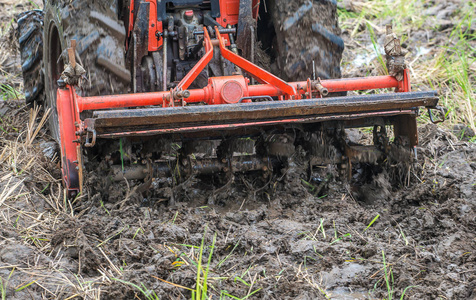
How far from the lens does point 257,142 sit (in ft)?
12.5

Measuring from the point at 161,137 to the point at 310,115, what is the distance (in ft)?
2.63

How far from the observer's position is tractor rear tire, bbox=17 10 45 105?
15.8 feet

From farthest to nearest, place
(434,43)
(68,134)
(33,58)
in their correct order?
(434,43)
(33,58)
(68,134)

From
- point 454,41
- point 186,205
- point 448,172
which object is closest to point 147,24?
point 186,205

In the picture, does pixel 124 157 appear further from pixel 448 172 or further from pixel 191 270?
pixel 448 172

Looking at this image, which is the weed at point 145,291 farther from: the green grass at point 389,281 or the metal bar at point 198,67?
the metal bar at point 198,67

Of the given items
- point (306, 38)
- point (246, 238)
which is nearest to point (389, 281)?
point (246, 238)

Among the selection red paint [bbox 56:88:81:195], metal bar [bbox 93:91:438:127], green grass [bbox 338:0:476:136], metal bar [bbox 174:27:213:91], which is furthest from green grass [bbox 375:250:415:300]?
green grass [bbox 338:0:476:136]

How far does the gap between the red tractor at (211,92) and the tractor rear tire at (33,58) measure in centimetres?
44

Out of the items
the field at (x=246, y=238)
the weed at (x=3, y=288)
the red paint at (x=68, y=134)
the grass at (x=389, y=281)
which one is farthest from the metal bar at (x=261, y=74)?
the weed at (x=3, y=288)

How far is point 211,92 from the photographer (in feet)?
11.7

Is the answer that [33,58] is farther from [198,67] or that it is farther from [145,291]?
[145,291]

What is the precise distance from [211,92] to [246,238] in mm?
889

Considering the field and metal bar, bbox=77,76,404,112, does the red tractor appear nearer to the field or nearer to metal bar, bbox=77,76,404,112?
metal bar, bbox=77,76,404,112
